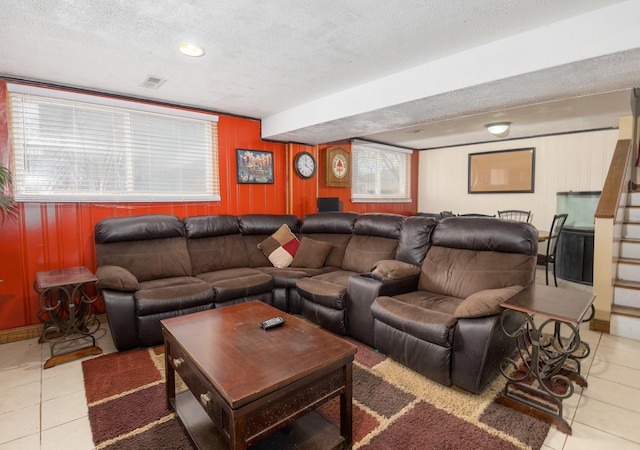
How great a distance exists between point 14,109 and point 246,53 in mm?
2190

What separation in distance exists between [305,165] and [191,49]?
2576mm

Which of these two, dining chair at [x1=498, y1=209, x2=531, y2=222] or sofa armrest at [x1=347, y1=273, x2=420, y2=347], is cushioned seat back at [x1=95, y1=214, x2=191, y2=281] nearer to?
sofa armrest at [x1=347, y1=273, x2=420, y2=347]

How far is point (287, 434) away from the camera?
159cm

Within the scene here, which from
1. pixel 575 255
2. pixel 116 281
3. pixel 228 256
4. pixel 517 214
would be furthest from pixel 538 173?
pixel 116 281

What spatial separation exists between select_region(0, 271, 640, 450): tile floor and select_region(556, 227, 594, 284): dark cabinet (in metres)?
2.12

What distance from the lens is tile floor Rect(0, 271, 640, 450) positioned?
166cm

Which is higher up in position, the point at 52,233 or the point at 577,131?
the point at 577,131

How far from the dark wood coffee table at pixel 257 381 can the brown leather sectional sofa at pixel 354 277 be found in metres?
0.82

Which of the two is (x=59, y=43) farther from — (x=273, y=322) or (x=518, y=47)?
(x=518, y=47)

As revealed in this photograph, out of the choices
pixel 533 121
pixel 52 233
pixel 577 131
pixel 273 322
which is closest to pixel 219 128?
pixel 52 233

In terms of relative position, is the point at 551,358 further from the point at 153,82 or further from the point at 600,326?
the point at 153,82

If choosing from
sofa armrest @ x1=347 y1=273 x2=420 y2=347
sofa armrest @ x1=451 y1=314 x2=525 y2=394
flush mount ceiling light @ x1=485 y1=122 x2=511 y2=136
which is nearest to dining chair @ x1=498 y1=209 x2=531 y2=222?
flush mount ceiling light @ x1=485 y1=122 x2=511 y2=136

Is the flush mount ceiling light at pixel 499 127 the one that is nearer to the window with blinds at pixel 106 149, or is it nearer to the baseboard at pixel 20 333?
the window with blinds at pixel 106 149

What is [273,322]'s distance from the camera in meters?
1.88
